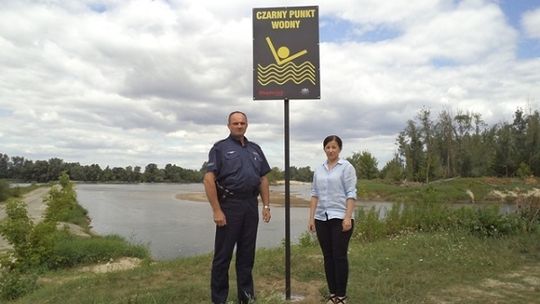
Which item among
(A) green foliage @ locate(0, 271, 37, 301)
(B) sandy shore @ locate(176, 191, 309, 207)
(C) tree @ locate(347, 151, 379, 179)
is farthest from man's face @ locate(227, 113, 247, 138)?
(C) tree @ locate(347, 151, 379, 179)

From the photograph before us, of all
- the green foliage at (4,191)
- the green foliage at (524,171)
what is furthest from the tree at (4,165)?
the green foliage at (524,171)

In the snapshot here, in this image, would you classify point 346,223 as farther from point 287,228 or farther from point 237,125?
point 237,125

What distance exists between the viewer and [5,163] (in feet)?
346

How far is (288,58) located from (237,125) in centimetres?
117

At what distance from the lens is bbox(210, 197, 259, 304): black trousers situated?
14.6ft

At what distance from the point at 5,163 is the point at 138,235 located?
101534mm

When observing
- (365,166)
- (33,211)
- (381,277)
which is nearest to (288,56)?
(381,277)

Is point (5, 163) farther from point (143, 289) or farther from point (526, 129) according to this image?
point (143, 289)

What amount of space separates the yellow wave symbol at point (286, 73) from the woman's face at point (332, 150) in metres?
0.80

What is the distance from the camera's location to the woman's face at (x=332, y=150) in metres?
4.81

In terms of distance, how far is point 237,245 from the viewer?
4.61m

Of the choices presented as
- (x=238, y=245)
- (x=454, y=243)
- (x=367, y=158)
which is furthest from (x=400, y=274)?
(x=367, y=158)

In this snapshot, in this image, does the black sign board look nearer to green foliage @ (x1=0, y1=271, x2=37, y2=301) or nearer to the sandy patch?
green foliage @ (x1=0, y1=271, x2=37, y2=301)

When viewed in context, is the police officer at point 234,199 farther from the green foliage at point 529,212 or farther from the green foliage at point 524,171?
the green foliage at point 524,171
